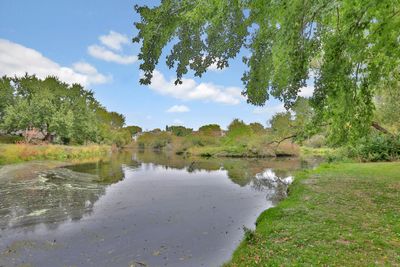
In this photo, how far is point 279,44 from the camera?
801 cm

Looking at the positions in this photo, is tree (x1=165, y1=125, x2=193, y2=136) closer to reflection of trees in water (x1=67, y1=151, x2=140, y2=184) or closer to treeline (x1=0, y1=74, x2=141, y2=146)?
treeline (x1=0, y1=74, x2=141, y2=146)

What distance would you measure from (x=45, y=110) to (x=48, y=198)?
4270 cm

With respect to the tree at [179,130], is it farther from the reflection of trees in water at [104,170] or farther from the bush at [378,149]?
the bush at [378,149]

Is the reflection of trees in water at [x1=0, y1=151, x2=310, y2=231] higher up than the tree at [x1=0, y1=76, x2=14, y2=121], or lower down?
lower down

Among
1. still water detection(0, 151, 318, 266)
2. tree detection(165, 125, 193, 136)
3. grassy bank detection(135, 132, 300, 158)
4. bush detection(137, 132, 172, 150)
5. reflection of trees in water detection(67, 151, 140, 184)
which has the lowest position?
still water detection(0, 151, 318, 266)

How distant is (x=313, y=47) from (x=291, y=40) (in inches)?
151

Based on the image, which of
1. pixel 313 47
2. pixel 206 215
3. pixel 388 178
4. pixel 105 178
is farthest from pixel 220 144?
pixel 313 47

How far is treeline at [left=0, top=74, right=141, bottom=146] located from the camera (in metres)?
56.8

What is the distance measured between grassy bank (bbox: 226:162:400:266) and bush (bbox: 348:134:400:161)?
2051 centimetres

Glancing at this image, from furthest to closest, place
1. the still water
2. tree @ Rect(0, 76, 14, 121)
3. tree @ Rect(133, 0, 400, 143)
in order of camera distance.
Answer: tree @ Rect(0, 76, 14, 121), the still water, tree @ Rect(133, 0, 400, 143)

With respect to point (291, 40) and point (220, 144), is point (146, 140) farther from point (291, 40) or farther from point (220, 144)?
point (291, 40)

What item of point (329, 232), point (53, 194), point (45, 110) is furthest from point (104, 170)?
point (329, 232)

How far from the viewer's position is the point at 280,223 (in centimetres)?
1176

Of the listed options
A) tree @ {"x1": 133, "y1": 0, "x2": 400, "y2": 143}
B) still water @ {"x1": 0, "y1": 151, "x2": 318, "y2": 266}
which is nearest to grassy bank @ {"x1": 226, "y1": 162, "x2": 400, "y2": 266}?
still water @ {"x1": 0, "y1": 151, "x2": 318, "y2": 266}
